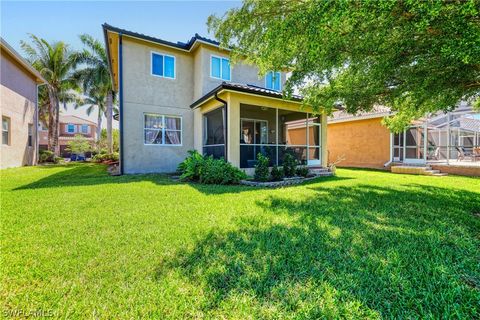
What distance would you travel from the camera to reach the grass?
2.21 metres

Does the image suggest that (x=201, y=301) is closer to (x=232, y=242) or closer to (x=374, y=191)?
(x=232, y=242)

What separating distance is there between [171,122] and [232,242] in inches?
415

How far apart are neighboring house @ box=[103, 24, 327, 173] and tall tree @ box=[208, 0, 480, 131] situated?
3735 mm

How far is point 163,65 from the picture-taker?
40.8 feet

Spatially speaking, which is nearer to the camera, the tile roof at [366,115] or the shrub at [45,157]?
the tile roof at [366,115]

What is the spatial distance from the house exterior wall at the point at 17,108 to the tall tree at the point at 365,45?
47.8 feet

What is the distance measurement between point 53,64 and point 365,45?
2878cm

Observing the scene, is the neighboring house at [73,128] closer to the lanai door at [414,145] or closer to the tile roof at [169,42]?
the tile roof at [169,42]

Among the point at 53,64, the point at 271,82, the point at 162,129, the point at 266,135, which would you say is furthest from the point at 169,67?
the point at 53,64

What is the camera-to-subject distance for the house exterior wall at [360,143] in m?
16.1

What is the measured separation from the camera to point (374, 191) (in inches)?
296

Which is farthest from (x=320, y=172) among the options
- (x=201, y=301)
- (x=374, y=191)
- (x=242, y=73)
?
(x=201, y=301)

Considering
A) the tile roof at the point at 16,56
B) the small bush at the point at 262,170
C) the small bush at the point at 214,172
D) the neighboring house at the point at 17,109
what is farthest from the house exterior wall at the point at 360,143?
the neighboring house at the point at 17,109

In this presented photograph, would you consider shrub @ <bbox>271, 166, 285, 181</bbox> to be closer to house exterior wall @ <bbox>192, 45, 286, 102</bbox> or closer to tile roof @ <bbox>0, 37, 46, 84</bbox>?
house exterior wall @ <bbox>192, 45, 286, 102</bbox>
